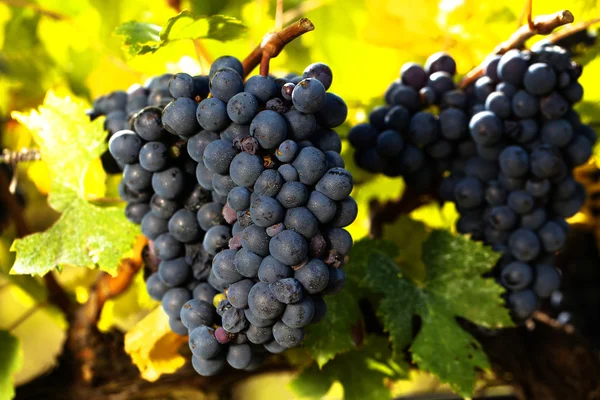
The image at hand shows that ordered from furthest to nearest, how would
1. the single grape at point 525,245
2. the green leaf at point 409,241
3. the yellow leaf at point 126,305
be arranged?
the yellow leaf at point 126,305 → the green leaf at point 409,241 → the single grape at point 525,245

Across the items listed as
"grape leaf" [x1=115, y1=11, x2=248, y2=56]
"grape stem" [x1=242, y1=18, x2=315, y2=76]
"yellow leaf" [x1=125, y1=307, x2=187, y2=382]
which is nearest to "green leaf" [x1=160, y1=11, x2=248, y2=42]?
"grape leaf" [x1=115, y1=11, x2=248, y2=56]

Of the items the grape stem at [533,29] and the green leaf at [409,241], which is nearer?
the grape stem at [533,29]

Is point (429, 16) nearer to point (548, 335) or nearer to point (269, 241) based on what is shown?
point (548, 335)

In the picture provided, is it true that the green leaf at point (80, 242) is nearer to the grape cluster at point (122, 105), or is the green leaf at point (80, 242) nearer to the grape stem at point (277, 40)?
the grape cluster at point (122, 105)

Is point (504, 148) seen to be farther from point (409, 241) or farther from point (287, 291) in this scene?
point (287, 291)

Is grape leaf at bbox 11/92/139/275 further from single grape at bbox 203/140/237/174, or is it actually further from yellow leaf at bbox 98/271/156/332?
yellow leaf at bbox 98/271/156/332

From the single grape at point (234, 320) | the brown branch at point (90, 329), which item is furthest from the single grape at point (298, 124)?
the brown branch at point (90, 329)

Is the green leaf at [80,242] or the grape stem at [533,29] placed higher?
the grape stem at [533,29]

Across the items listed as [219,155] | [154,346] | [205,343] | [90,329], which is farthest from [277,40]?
[90,329]

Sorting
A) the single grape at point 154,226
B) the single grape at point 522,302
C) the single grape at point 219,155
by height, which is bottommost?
the single grape at point 522,302
